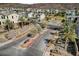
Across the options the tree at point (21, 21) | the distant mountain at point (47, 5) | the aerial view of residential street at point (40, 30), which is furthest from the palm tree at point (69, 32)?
the tree at point (21, 21)

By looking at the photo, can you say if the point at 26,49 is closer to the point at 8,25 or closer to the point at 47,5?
the point at 8,25

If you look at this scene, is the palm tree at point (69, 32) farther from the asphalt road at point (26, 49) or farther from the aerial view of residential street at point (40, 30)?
the asphalt road at point (26, 49)

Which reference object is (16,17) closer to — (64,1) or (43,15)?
(43,15)

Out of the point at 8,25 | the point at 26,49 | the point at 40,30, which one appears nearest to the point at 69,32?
the point at 40,30

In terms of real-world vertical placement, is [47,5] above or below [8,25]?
above

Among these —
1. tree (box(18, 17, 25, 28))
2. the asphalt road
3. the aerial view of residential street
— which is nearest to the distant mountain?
the aerial view of residential street

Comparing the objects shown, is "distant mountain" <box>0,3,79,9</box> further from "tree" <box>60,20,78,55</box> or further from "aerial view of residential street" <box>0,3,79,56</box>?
"tree" <box>60,20,78,55</box>

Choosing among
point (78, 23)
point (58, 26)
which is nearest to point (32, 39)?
point (58, 26)

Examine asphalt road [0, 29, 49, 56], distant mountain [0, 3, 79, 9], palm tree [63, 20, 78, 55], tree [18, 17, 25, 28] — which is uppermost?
distant mountain [0, 3, 79, 9]

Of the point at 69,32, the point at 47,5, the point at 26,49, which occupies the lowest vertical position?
the point at 26,49
